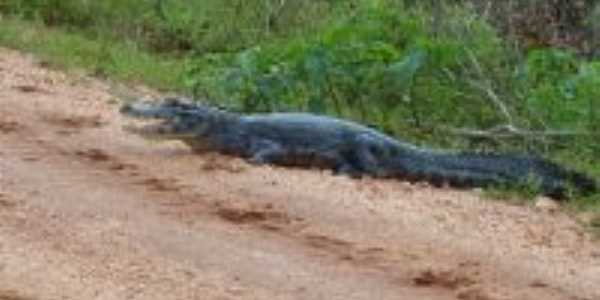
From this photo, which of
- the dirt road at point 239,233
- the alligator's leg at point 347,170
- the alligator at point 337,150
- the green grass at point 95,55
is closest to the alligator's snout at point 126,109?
the alligator at point 337,150

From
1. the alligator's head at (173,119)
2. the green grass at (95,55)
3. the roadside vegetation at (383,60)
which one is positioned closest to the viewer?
the alligator's head at (173,119)

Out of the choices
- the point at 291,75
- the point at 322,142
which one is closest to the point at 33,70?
the point at 291,75

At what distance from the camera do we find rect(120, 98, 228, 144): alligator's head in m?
7.62

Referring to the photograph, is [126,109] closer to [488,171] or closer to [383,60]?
[383,60]

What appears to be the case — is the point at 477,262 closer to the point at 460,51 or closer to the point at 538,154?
the point at 538,154

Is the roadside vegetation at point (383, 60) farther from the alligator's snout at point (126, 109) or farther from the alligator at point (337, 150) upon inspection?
the alligator's snout at point (126, 109)

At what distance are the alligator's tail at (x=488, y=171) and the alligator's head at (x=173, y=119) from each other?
99cm

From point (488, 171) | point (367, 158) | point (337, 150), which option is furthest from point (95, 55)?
point (488, 171)

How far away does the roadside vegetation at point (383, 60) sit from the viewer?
27.7ft

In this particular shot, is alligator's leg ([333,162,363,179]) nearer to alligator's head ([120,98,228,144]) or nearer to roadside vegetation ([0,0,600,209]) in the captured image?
alligator's head ([120,98,228,144])

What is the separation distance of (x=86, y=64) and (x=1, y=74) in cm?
106

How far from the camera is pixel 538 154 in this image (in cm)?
817

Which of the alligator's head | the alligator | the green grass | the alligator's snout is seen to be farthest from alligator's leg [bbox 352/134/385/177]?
the green grass

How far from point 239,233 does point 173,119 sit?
1706mm
